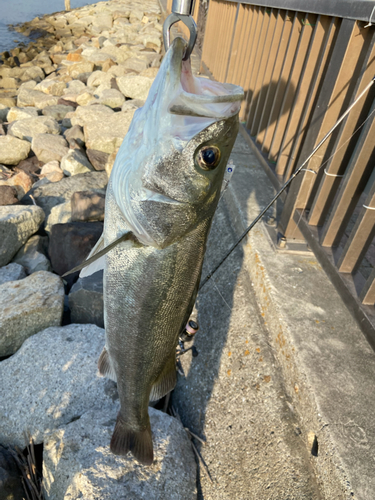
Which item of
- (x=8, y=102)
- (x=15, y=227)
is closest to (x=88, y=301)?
(x=15, y=227)

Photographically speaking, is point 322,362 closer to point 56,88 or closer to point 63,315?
point 63,315

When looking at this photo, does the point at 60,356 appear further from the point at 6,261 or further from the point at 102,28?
the point at 102,28

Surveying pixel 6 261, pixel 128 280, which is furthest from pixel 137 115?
pixel 6 261

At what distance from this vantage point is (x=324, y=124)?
265cm

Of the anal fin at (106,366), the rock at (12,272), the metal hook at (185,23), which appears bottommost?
the rock at (12,272)

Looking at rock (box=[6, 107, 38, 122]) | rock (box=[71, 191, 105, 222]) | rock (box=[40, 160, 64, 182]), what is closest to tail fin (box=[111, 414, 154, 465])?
rock (box=[71, 191, 105, 222])

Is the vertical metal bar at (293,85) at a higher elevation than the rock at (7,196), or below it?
higher

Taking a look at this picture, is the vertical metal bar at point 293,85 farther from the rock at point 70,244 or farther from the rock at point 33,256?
the rock at point 33,256


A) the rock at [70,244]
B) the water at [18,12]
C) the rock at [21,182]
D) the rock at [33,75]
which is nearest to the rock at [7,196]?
the rock at [21,182]

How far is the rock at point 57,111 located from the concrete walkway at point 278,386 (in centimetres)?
842

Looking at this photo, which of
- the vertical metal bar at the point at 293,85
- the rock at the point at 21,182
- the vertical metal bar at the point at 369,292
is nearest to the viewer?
the vertical metal bar at the point at 369,292

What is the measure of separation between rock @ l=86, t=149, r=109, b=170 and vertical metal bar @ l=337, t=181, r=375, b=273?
17.9ft

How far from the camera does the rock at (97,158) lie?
693 cm

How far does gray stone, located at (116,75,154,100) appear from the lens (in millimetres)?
9969
